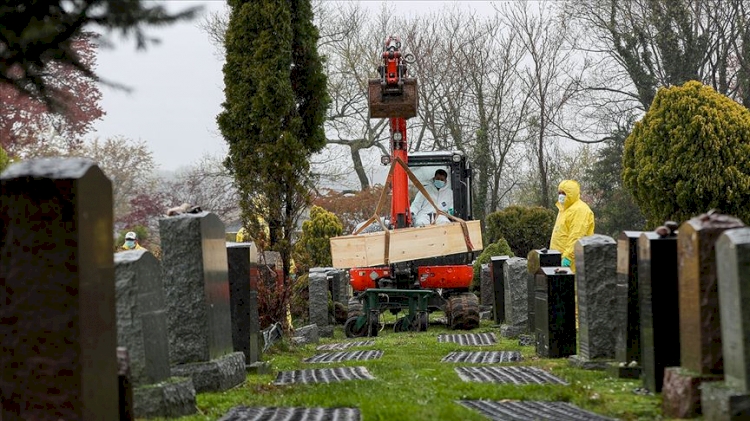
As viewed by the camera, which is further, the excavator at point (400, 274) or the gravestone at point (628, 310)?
the excavator at point (400, 274)

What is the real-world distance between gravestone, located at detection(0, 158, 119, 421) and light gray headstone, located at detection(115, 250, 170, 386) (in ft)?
4.52

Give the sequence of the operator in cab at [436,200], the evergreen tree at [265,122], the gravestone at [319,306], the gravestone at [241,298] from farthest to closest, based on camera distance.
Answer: the operator in cab at [436,200] < the gravestone at [319,306] < the evergreen tree at [265,122] < the gravestone at [241,298]

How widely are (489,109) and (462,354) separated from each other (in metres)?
32.2

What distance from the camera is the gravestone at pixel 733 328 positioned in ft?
23.2

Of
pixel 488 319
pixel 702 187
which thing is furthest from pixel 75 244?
pixel 702 187

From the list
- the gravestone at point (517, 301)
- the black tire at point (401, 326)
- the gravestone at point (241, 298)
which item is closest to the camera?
the gravestone at point (241, 298)

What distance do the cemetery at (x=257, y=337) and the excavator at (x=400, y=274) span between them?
733cm

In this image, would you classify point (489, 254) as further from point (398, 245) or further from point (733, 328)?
point (733, 328)

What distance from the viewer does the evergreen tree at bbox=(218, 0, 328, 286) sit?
19453mm

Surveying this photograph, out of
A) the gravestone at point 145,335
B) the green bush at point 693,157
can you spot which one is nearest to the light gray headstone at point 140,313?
the gravestone at point 145,335

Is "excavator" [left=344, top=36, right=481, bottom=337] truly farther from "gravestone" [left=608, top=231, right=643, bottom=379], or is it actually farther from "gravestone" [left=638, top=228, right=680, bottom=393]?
"gravestone" [left=638, top=228, right=680, bottom=393]

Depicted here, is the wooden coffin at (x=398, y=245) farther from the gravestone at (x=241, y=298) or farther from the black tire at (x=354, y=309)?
the gravestone at (x=241, y=298)

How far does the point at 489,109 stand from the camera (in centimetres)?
4659

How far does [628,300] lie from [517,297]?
316 inches
